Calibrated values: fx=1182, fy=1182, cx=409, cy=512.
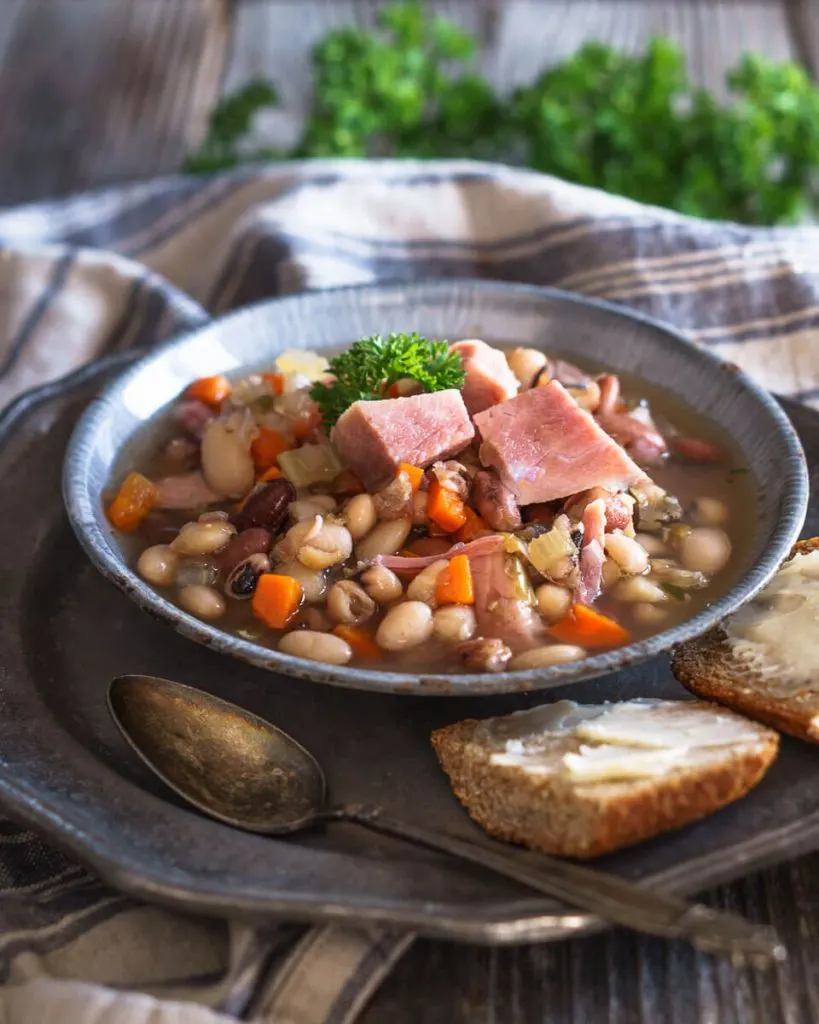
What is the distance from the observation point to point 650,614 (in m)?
2.88

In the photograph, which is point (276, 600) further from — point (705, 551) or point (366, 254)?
point (366, 254)

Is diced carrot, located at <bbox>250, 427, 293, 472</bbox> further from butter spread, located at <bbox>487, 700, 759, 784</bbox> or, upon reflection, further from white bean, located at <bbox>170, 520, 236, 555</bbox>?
butter spread, located at <bbox>487, 700, 759, 784</bbox>

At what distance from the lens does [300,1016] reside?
229cm

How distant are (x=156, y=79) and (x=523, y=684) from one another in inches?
238

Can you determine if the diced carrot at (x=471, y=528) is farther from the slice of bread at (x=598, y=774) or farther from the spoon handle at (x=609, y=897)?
the spoon handle at (x=609, y=897)

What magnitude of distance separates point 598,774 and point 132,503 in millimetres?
1536

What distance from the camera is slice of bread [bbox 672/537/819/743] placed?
2.62 m

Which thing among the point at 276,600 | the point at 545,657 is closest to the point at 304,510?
the point at 276,600

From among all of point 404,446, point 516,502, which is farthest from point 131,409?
point 516,502

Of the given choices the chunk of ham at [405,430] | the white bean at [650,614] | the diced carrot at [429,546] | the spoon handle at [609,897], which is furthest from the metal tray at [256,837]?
the chunk of ham at [405,430]

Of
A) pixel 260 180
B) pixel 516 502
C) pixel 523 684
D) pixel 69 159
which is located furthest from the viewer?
pixel 69 159

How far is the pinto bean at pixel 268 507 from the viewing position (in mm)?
3098

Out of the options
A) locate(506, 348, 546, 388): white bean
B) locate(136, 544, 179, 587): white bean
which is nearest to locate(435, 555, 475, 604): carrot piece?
locate(136, 544, 179, 587): white bean

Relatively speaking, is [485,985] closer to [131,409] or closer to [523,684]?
[523,684]
